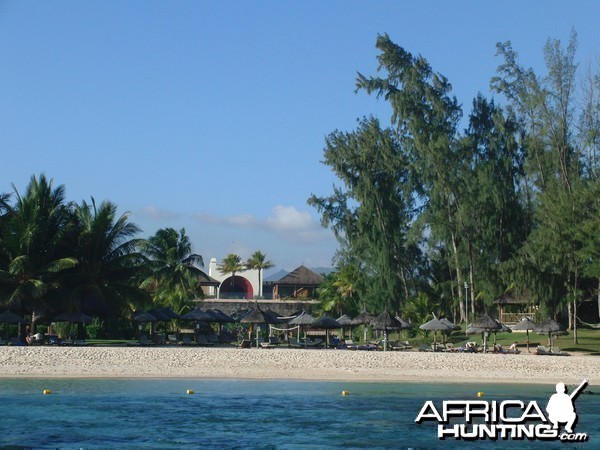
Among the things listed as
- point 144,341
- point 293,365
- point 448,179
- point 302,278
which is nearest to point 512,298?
point 448,179

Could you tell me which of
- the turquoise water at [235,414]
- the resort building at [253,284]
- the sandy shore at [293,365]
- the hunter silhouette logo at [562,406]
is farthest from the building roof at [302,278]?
the hunter silhouette logo at [562,406]

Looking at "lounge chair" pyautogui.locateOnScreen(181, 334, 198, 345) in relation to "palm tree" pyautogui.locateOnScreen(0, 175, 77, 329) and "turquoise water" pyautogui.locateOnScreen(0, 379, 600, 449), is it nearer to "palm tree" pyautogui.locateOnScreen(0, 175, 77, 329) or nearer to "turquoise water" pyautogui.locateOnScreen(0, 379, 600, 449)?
"palm tree" pyautogui.locateOnScreen(0, 175, 77, 329)

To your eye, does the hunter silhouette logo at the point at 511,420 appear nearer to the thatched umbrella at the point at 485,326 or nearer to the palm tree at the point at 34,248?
the thatched umbrella at the point at 485,326

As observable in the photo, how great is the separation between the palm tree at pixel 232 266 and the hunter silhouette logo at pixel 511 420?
249 feet

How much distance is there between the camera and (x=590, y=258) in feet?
141

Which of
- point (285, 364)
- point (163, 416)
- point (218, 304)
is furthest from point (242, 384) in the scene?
point (218, 304)

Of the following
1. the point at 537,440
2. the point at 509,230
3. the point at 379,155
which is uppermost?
the point at 379,155

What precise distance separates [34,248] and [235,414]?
24.1 m

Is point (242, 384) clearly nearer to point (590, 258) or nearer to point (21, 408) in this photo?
point (21, 408)

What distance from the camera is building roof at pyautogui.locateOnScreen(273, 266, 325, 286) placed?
85.8 m

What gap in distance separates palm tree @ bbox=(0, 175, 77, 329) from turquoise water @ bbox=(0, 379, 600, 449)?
1416 cm

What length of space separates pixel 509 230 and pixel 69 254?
26.2 m

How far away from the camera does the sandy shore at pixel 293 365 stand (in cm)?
3081

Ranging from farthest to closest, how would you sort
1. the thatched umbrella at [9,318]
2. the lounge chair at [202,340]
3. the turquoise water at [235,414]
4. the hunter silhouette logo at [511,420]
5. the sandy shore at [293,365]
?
the lounge chair at [202,340], the thatched umbrella at [9,318], the sandy shore at [293,365], the turquoise water at [235,414], the hunter silhouette logo at [511,420]
